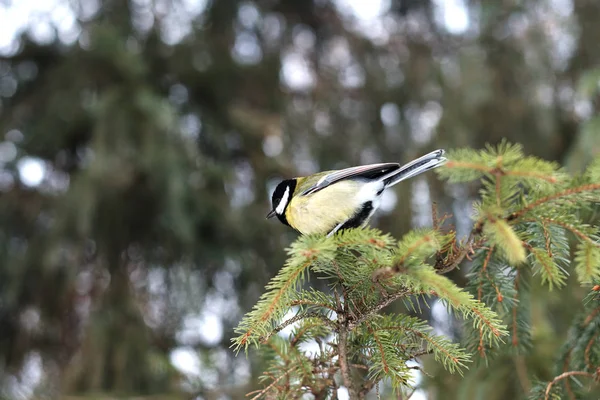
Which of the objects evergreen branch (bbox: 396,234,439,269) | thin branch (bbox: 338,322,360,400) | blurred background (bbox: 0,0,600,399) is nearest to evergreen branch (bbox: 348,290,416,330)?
thin branch (bbox: 338,322,360,400)

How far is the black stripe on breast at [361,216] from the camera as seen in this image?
7.32 ft

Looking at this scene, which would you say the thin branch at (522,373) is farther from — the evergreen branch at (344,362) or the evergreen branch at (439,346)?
the evergreen branch at (344,362)

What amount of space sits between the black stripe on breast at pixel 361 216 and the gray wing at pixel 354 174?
4.0 inches

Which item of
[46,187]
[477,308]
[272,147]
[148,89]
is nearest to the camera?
[477,308]

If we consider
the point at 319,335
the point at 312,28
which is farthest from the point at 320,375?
the point at 312,28

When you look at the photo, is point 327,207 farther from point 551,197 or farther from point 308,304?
point 551,197

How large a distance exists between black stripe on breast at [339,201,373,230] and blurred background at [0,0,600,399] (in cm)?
119

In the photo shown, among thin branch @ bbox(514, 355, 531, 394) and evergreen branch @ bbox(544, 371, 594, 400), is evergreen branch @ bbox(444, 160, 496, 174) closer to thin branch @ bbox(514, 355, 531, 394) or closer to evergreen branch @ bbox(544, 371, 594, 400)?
evergreen branch @ bbox(544, 371, 594, 400)

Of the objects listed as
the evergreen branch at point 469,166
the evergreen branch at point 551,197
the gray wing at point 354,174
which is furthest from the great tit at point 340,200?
the evergreen branch at point 551,197

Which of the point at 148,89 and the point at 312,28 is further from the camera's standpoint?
the point at 312,28

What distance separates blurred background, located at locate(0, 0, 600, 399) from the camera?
3588 mm

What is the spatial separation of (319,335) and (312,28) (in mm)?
4360

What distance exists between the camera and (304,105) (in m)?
5.45

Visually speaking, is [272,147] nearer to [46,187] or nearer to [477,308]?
[46,187]
